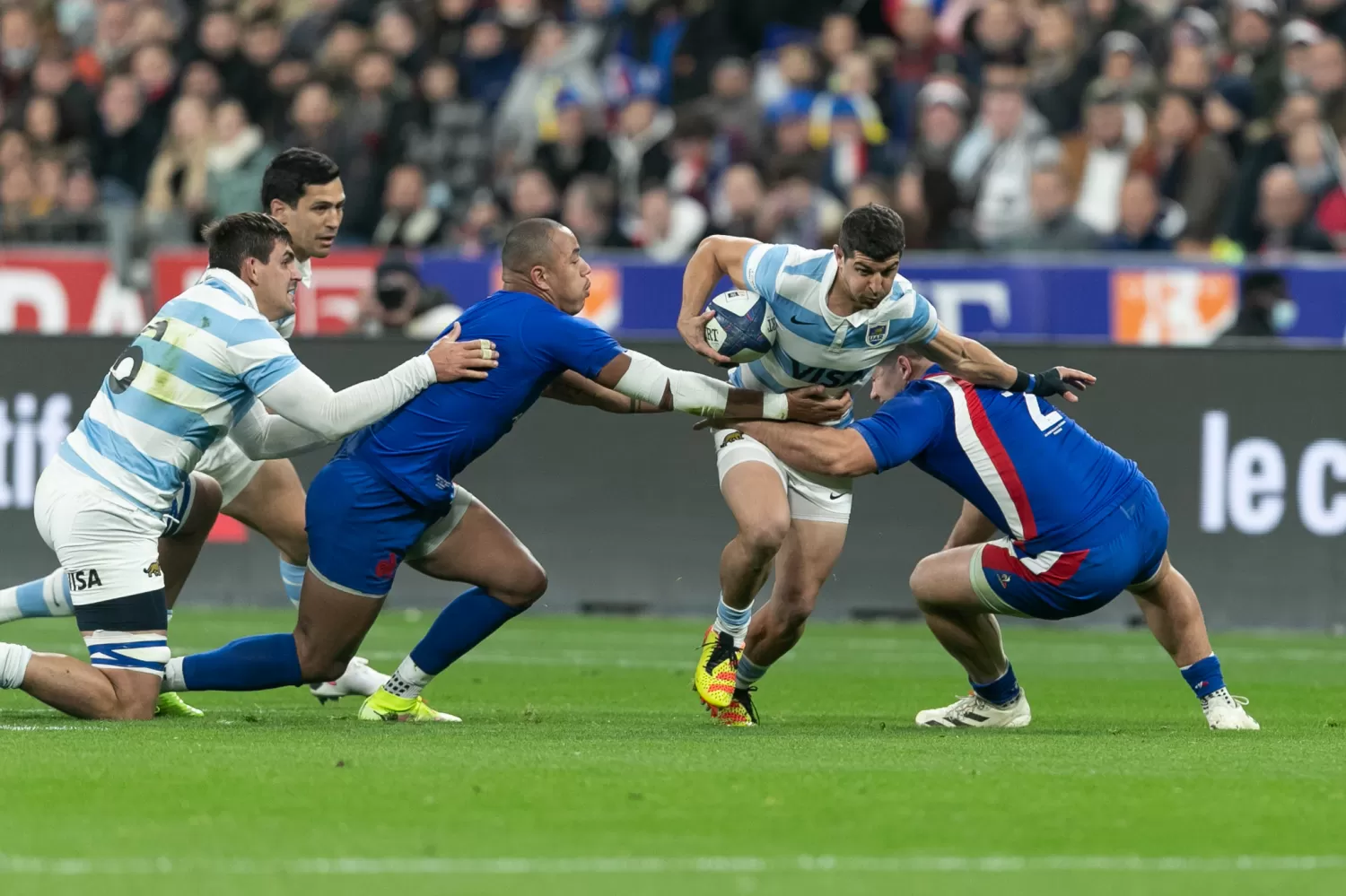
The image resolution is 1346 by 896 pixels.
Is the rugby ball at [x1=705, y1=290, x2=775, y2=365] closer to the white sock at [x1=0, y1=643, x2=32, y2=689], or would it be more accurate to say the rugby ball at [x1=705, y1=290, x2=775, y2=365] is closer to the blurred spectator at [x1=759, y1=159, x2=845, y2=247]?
the white sock at [x1=0, y1=643, x2=32, y2=689]

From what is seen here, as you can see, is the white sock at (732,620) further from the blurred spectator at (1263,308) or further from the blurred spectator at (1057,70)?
the blurred spectator at (1057,70)

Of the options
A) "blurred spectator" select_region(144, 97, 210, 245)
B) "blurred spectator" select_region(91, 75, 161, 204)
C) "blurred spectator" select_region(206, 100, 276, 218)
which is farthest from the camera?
"blurred spectator" select_region(91, 75, 161, 204)

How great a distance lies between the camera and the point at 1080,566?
28.0 feet

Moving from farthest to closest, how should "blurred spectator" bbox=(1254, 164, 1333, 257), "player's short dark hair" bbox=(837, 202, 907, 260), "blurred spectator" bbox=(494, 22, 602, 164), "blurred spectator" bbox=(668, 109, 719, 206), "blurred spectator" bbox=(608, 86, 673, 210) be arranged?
"blurred spectator" bbox=(494, 22, 602, 164)
"blurred spectator" bbox=(608, 86, 673, 210)
"blurred spectator" bbox=(668, 109, 719, 206)
"blurred spectator" bbox=(1254, 164, 1333, 257)
"player's short dark hair" bbox=(837, 202, 907, 260)

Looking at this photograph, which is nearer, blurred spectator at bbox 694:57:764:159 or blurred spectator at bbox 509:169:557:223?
blurred spectator at bbox 509:169:557:223

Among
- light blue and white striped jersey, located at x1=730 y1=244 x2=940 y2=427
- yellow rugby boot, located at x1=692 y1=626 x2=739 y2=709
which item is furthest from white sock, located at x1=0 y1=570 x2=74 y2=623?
light blue and white striped jersey, located at x1=730 y1=244 x2=940 y2=427

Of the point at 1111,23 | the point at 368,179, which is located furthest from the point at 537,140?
the point at 1111,23

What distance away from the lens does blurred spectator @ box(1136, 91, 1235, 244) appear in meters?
16.9

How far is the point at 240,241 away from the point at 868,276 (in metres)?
2.43

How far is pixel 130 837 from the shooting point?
5836mm

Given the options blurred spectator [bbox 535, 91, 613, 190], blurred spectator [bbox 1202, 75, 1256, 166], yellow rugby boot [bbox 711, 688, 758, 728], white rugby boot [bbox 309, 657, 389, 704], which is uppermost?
blurred spectator [bbox 1202, 75, 1256, 166]

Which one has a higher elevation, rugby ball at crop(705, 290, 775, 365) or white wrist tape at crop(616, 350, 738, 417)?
rugby ball at crop(705, 290, 775, 365)

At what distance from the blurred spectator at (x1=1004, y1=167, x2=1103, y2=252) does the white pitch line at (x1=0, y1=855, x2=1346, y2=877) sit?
11.6 metres

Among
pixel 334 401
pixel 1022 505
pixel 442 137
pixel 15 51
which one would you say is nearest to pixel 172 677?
pixel 334 401
